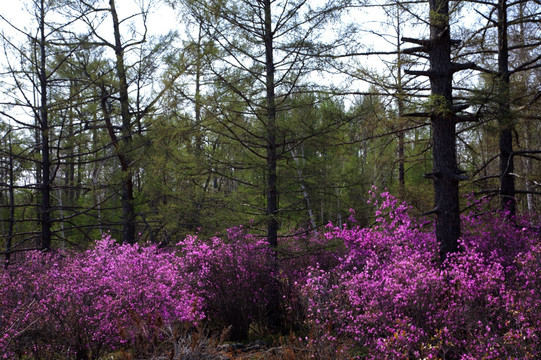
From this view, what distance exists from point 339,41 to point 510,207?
4587 mm

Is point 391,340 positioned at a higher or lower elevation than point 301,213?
lower

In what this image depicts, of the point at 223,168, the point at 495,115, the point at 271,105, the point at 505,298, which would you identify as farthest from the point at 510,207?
the point at 223,168

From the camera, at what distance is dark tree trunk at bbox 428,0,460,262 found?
22.3 ft

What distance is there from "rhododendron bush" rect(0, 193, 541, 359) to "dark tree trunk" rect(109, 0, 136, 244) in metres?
3.56

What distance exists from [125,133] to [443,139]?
8491 millimetres

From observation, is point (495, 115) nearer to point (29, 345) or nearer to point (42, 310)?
point (42, 310)

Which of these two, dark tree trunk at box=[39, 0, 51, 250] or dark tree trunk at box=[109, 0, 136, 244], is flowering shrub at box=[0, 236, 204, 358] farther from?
dark tree trunk at box=[109, 0, 136, 244]

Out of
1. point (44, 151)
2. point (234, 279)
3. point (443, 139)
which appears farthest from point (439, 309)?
point (44, 151)

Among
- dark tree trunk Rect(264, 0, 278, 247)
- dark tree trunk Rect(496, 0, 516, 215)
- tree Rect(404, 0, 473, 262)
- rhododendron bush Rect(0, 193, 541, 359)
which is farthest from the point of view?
dark tree trunk Rect(496, 0, 516, 215)

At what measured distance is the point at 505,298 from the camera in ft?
15.4

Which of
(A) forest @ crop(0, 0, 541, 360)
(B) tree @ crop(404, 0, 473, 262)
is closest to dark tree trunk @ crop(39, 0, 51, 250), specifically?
(A) forest @ crop(0, 0, 541, 360)

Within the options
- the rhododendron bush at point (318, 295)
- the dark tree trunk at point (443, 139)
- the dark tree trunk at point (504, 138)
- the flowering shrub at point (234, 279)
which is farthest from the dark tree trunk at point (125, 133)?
the dark tree trunk at point (504, 138)

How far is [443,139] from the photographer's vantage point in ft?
23.0

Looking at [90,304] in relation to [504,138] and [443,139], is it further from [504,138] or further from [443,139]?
[504,138]
